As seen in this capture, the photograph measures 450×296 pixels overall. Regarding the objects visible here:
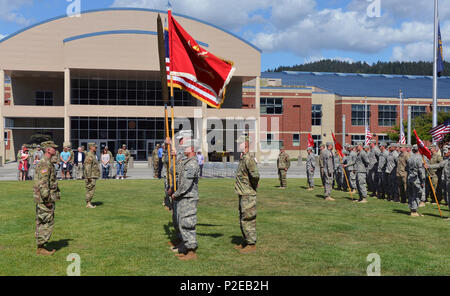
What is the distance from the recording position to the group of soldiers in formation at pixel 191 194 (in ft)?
25.1

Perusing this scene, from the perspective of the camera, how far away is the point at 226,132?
48.3m

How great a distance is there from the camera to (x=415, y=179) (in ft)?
41.1

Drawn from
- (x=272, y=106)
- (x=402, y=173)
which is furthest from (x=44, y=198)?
(x=272, y=106)

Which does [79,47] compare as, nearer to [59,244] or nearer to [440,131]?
[440,131]

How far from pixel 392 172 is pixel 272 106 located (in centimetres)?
4444

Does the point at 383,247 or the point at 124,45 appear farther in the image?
the point at 124,45

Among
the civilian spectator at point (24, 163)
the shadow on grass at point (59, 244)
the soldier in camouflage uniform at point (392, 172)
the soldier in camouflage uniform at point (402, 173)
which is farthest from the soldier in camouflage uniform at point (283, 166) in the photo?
the civilian spectator at point (24, 163)

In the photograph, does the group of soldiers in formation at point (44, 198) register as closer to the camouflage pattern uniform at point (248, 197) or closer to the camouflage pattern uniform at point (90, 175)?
the camouflage pattern uniform at point (248, 197)

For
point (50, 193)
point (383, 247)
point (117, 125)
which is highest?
point (117, 125)
